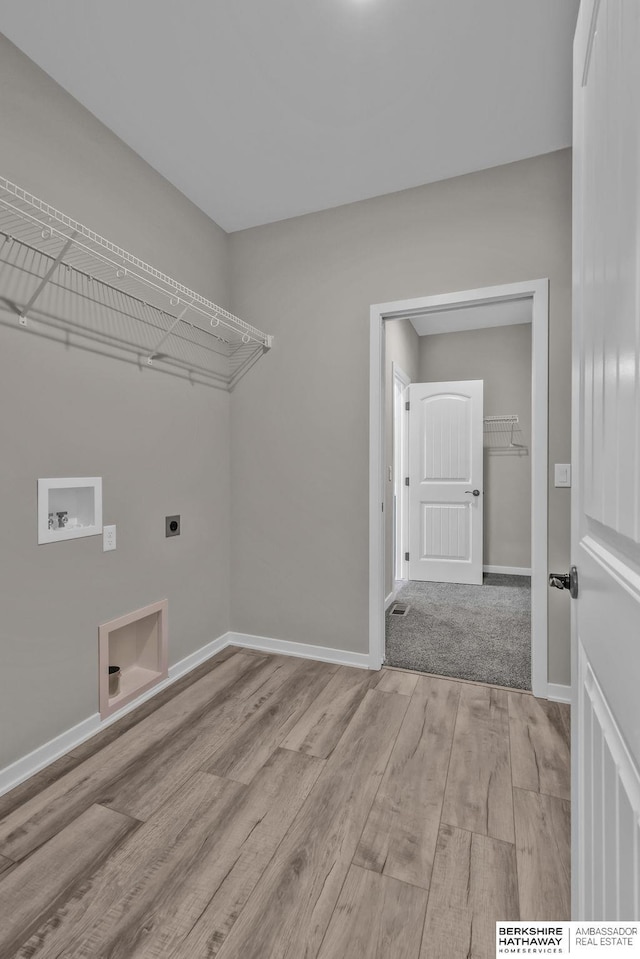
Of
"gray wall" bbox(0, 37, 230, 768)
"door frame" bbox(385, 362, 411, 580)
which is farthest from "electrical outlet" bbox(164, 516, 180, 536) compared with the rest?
"door frame" bbox(385, 362, 411, 580)

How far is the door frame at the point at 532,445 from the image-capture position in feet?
7.53

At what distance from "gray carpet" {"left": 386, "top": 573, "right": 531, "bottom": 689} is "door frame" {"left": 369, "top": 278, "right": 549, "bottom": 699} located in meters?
0.28

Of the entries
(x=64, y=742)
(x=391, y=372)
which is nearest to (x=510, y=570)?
(x=391, y=372)

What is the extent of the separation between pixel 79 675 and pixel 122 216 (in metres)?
2.07

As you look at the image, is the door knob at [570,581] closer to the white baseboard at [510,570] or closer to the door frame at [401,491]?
the door frame at [401,491]

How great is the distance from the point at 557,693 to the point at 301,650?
138cm

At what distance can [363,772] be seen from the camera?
5.84 feet

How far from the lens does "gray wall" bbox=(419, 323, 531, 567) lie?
5.11m

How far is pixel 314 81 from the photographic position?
1.90 m

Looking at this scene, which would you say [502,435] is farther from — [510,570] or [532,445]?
[532,445]

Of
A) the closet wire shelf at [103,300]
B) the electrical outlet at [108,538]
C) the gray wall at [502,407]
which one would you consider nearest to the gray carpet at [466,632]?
the gray wall at [502,407]

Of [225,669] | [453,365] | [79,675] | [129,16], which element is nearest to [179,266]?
[129,16]

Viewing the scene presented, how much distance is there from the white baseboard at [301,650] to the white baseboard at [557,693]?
3.00 feet

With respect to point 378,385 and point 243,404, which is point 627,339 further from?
point 243,404
